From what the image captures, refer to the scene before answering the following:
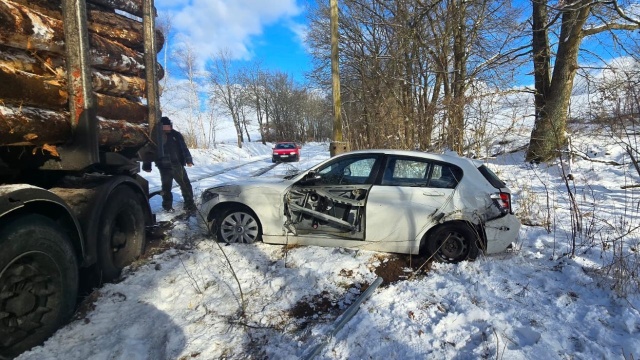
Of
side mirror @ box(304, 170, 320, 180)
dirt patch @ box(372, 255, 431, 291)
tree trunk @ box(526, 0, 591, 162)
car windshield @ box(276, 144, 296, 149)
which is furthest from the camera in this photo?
car windshield @ box(276, 144, 296, 149)

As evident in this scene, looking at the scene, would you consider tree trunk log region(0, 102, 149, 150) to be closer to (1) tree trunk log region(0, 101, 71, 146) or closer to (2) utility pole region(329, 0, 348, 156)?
(1) tree trunk log region(0, 101, 71, 146)

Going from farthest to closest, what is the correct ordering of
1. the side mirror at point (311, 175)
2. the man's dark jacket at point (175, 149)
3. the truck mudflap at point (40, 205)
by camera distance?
1. the man's dark jacket at point (175, 149)
2. the side mirror at point (311, 175)
3. the truck mudflap at point (40, 205)

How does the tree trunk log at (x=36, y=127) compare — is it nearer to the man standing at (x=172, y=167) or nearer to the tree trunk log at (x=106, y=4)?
the tree trunk log at (x=106, y=4)

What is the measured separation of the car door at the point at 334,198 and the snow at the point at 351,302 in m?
0.30

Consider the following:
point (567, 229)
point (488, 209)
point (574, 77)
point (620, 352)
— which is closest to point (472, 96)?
point (574, 77)

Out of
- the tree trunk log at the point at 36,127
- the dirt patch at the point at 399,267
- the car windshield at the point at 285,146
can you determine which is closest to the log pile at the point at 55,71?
the tree trunk log at the point at 36,127

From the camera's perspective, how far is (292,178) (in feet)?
16.5

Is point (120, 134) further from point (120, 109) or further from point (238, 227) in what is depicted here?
point (238, 227)

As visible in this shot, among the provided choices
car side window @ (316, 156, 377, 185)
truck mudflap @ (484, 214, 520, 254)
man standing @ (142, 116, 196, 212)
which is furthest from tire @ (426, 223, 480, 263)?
man standing @ (142, 116, 196, 212)

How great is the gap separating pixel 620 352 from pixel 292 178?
376 centimetres

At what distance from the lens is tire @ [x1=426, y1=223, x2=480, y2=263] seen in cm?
435

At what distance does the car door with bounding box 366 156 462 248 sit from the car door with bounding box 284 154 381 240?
18 cm

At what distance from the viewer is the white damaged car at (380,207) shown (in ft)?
14.4

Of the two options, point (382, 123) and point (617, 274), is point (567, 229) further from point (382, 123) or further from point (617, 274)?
point (382, 123)
